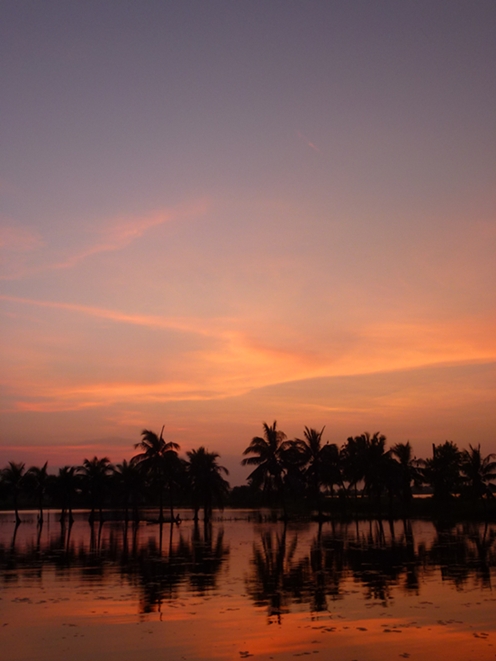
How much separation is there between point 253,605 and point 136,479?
56.7 metres

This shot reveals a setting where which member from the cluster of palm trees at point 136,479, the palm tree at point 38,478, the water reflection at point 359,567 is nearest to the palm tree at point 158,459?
the cluster of palm trees at point 136,479

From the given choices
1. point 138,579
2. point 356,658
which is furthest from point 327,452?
point 356,658

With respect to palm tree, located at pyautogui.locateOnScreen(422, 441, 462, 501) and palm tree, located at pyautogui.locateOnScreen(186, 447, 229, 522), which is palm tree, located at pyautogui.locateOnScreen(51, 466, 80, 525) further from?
palm tree, located at pyautogui.locateOnScreen(422, 441, 462, 501)

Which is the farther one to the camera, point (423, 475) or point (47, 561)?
point (423, 475)

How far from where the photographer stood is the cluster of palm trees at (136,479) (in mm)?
69312

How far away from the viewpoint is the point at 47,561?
96.8 feet

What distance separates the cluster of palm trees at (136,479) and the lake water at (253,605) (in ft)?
122

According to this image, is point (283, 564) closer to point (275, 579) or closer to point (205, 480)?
point (275, 579)

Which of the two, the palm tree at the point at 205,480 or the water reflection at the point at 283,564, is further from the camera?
the palm tree at the point at 205,480

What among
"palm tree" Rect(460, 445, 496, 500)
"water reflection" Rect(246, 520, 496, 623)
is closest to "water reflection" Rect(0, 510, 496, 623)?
"water reflection" Rect(246, 520, 496, 623)

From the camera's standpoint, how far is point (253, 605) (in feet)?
56.3

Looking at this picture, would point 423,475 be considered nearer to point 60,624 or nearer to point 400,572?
point 400,572

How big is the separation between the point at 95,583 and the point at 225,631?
9558 mm

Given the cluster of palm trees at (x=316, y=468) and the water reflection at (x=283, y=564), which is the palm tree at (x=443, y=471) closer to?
the cluster of palm trees at (x=316, y=468)
